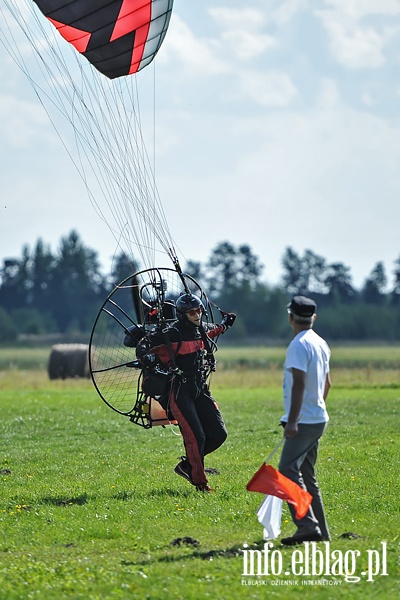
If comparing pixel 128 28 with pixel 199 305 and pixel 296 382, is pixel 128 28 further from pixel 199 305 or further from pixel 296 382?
pixel 296 382

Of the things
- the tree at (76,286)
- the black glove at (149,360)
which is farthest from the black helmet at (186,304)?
the tree at (76,286)

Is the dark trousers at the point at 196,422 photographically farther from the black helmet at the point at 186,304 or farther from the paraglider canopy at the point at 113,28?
the paraglider canopy at the point at 113,28

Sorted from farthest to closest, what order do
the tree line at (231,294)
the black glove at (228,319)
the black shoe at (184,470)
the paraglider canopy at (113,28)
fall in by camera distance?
the tree line at (231,294) < the paraglider canopy at (113,28) < the black glove at (228,319) < the black shoe at (184,470)

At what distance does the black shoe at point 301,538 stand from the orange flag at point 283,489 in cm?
17

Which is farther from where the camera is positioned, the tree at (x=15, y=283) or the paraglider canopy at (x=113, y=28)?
the tree at (x=15, y=283)

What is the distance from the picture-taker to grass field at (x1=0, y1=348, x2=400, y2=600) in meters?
6.39

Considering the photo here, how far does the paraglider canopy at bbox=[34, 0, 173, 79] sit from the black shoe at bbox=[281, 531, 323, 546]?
21.8ft

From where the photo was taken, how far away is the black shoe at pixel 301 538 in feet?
23.9

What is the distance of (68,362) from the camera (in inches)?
1214

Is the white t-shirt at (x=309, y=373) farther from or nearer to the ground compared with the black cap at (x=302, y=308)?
nearer to the ground

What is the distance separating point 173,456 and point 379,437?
331 cm

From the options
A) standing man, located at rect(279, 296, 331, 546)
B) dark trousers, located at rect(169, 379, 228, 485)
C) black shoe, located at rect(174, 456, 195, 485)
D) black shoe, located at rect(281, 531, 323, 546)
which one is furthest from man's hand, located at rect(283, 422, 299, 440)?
black shoe, located at rect(174, 456, 195, 485)

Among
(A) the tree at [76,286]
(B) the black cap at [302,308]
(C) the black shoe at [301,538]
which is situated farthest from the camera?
(A) the tree at [76,286]

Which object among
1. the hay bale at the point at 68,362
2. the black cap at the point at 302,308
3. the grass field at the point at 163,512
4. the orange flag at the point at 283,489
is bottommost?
the grass field at the point at 163,512
